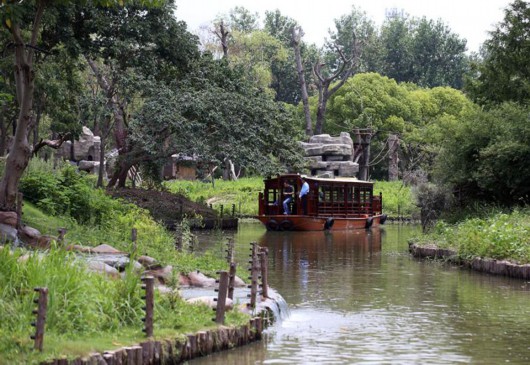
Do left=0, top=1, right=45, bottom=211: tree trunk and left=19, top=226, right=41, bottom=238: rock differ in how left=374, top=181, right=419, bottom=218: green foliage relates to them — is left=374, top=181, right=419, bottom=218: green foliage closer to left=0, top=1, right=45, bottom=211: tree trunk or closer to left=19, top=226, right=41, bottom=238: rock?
left=19, top=226, right=41, bottom=238: rock

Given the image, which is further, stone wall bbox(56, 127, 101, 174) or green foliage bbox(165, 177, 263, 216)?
stone wall bbox(56, 127, 101, 174)

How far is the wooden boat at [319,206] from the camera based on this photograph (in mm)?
42625

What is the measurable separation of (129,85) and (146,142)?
241cm

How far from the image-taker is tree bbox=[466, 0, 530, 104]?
42.1 meters

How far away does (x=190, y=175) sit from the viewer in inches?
2955

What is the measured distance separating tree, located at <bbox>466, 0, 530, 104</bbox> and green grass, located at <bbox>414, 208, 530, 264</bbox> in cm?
1397

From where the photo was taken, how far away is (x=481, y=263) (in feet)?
78.0

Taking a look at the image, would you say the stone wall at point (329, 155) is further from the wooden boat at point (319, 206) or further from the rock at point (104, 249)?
the rock at point (104, 249)

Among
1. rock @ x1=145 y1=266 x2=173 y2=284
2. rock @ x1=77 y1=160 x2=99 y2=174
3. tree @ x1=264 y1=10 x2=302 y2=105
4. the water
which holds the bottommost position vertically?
the water

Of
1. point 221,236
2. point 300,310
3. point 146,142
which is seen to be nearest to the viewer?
point 300,310

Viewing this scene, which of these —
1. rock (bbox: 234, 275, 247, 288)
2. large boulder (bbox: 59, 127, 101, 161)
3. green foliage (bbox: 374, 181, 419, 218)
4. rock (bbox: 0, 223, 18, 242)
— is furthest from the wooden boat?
rock (bbox: 234, 275, 247, 288)

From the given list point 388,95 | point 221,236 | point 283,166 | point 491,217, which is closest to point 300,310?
point 491,217

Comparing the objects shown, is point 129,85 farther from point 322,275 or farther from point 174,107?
point 322,275

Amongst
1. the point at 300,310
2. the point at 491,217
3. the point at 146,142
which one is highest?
the point at 146,142
